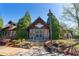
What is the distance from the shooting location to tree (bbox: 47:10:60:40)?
2.18 metres

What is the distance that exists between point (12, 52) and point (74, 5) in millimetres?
628

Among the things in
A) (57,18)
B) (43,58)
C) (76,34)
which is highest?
(57,18)

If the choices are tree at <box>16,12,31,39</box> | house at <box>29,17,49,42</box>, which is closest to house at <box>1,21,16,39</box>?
tree at <box>16,12,31,39</box>

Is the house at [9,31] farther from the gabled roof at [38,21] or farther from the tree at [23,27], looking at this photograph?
the gabled roof at [38,21]

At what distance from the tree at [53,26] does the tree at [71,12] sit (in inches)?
3.6

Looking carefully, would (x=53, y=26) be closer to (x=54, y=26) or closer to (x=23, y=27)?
(x=54, y=26)

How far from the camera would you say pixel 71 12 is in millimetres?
2205

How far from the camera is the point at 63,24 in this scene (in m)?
2.19

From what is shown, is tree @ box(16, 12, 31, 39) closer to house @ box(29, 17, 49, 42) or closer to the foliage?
house @ box(29, 17, 49, 42)

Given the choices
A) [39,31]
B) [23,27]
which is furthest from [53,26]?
[23,27]

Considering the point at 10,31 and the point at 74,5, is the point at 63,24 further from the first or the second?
the point at 10,31

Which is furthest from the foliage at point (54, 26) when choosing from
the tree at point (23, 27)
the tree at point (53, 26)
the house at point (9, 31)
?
the house at point (9, 31)

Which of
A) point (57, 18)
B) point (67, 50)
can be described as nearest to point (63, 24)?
point (57, 18)

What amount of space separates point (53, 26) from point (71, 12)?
0.19m
